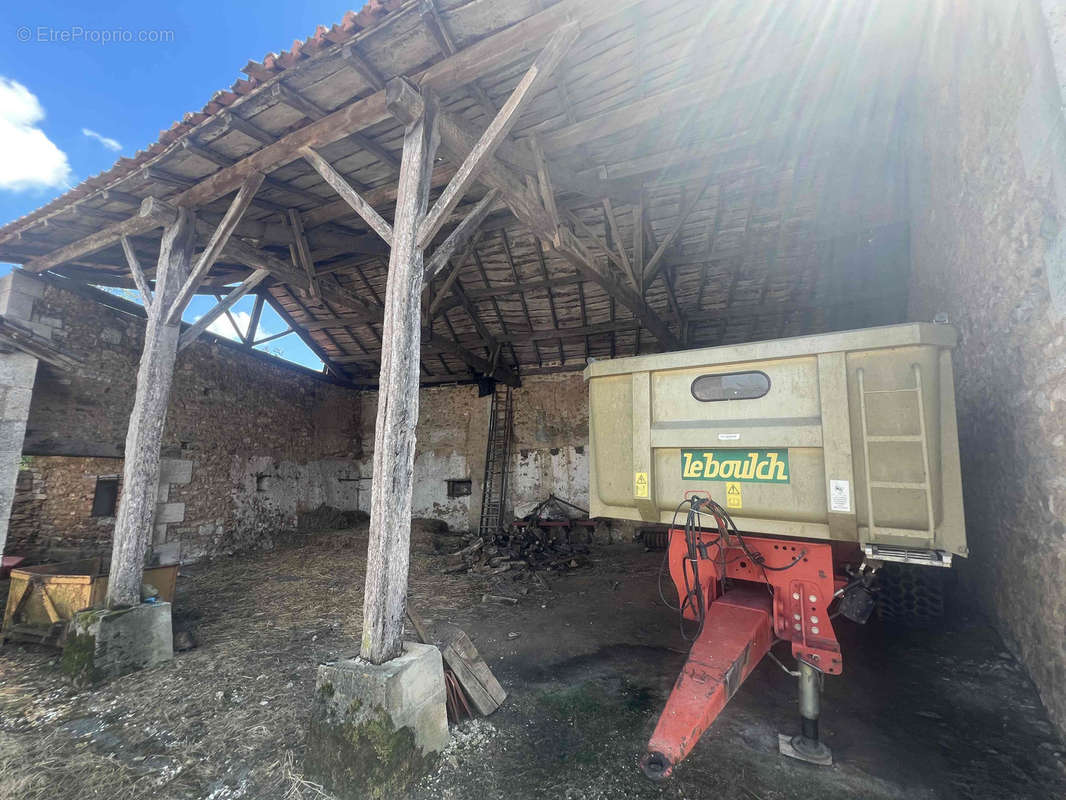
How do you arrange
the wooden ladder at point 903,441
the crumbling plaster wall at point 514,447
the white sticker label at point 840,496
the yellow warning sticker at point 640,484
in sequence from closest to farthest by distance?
the wooden ladder at point 903,441 < the white sticker label at point 840,496 < the yellow warning sticker at point 640,484 < the crumbling plaster wall at point 514,447

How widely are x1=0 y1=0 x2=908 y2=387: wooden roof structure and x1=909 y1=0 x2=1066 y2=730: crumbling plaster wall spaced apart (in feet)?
2.81

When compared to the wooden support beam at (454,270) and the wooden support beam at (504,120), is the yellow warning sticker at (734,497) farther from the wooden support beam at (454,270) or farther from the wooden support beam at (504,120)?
the wooden support beam at (454,270)

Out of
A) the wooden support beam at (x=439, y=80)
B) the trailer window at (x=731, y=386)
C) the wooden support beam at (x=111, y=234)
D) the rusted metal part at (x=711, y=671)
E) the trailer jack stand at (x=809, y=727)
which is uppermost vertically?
the wooden support beam at (x=439, y=80)

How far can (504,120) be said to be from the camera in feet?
10.7

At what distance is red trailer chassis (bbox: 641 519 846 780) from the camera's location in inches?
88.3

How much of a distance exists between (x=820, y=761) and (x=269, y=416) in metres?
9.88

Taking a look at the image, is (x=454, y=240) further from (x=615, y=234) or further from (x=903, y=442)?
(x=903, y=442)

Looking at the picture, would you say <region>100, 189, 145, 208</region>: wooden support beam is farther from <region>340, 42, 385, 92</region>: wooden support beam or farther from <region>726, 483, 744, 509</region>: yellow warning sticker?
<region>726, 483, 744, 509</region>: yellow warning sticker

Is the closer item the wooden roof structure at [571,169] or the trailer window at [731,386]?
the trailer window at [731,386]

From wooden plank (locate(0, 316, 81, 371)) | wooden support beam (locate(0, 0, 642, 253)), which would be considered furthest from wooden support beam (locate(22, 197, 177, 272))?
wooden plank (locate(0, 316, 81, 371))

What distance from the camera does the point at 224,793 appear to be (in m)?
2.46

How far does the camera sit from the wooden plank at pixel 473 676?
312 cm

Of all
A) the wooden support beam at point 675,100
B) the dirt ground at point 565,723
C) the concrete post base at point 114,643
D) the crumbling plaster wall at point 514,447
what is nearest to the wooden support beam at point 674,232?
the wooden support beam at point 675,100

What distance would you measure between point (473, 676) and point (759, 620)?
189cm
